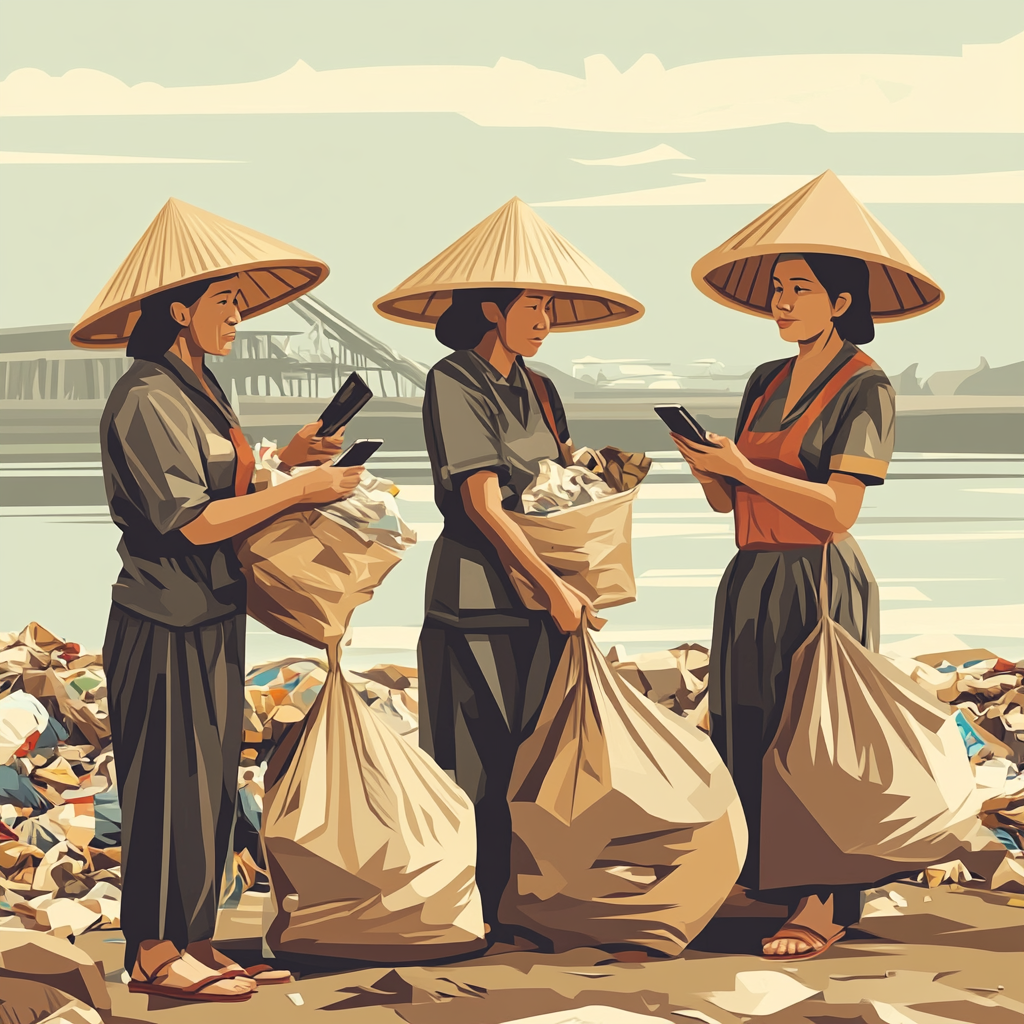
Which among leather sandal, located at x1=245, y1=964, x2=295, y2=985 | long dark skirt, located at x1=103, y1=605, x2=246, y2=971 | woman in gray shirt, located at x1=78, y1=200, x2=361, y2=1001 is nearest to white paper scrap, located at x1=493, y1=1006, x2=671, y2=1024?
leather sandal, located at x1=245, y1=964, x2=295, y2=985

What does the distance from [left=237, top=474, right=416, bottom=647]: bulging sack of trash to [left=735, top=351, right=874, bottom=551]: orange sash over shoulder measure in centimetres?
89

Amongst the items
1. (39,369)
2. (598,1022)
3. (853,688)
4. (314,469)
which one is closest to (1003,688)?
(853,688)

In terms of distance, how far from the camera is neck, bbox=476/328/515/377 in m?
3.05

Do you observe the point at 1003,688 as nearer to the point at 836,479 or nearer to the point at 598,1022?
the point at 836,479

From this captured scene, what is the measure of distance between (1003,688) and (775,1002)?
296 centimetres

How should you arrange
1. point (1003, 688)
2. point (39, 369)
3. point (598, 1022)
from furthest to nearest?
point (39, 369) < point (1003, 688) < point (598, 1022)

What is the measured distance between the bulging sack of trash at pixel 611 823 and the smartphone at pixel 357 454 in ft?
2.07

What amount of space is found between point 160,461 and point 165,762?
0.63 metres

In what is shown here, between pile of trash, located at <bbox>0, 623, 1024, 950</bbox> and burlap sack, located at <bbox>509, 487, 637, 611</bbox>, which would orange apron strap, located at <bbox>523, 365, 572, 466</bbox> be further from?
pile of trash, located at <bbox>0, 623, 1024, 950</bbox>

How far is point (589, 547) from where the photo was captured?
2967mm

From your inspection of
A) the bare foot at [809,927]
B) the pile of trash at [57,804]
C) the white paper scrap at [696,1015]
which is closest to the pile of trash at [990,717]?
the bare foot at [809,927]

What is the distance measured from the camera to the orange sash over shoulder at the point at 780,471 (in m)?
3.06

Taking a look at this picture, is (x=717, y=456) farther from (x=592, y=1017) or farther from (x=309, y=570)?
(x=592, y=1017)

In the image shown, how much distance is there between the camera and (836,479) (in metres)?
2.99
